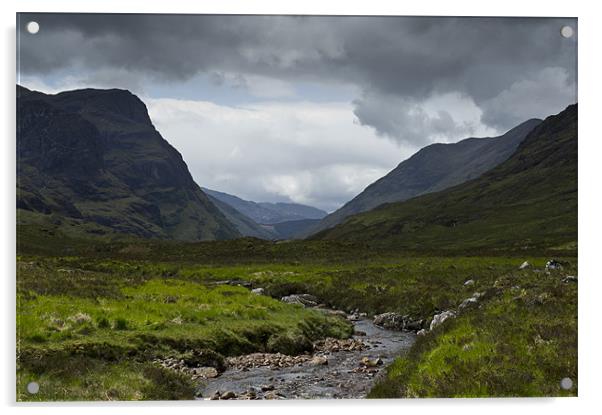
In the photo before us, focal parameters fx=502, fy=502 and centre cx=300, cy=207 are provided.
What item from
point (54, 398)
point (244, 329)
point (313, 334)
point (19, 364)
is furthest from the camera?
point (313, 334)

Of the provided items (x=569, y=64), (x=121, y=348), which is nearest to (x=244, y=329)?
(x=121, y=348)

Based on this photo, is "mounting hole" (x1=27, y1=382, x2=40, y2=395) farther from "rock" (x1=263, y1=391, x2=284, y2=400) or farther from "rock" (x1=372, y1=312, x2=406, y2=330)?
"rock" (x1=372, y1=312, x2=406, y2=330)

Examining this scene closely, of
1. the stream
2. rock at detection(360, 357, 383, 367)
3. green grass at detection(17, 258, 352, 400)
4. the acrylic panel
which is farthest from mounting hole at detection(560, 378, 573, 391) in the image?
green grass at detection(17, 258, 352, 400)

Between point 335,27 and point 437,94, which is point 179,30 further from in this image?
point 437,94

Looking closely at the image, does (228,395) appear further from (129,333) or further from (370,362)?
(370,362)

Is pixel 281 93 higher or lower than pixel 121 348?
higher
